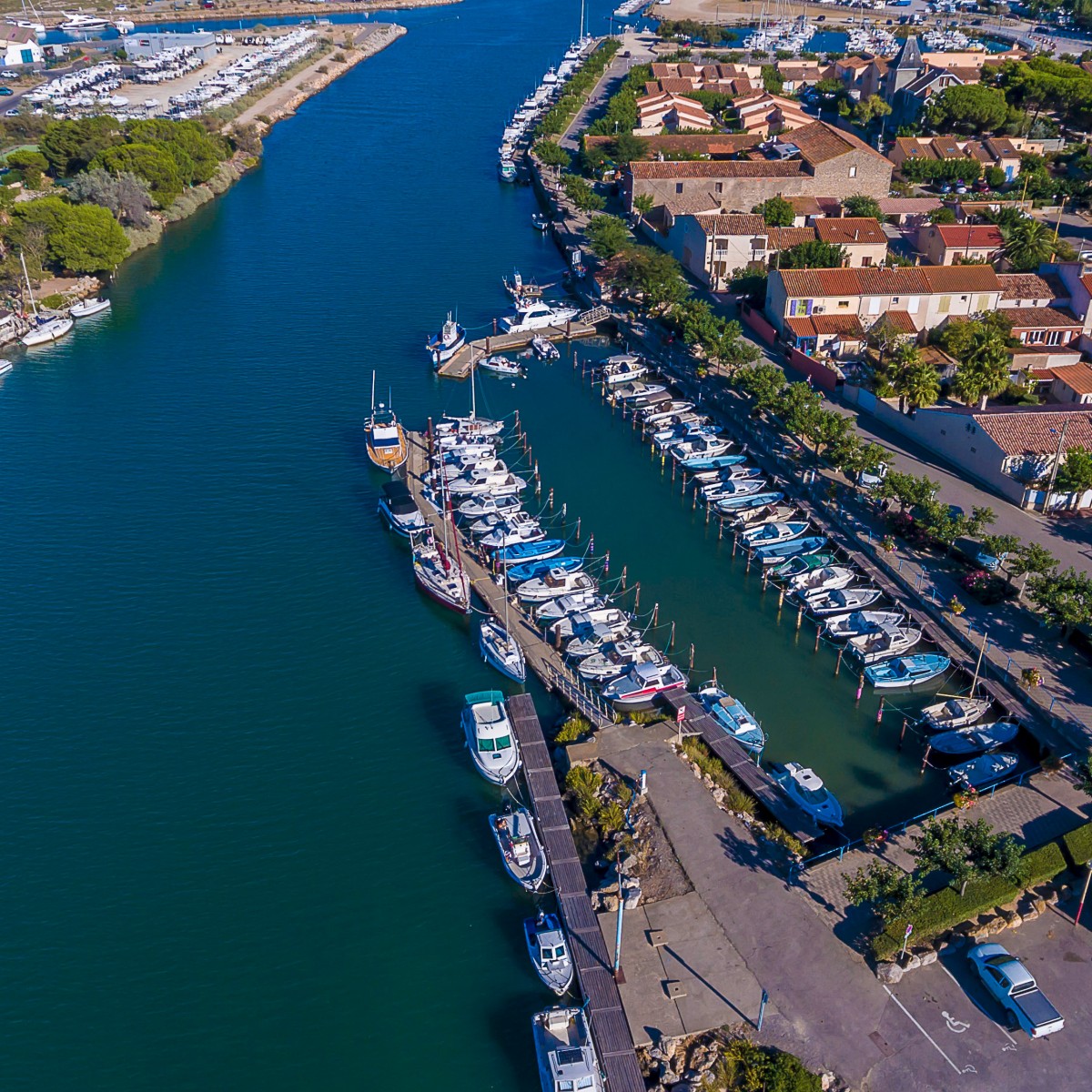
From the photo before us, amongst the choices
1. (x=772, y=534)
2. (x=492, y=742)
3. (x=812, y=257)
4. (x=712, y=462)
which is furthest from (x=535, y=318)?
(x=492, y=742)

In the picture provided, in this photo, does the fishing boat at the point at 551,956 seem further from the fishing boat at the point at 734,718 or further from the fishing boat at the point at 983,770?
the fishing boat at the point at 983,770

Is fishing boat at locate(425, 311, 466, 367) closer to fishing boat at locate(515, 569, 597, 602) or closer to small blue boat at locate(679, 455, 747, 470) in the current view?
small blue boat at locate(679, 455, 747, 470)

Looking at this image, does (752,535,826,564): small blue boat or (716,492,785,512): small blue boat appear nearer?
(752,535,826,564): small blue boat

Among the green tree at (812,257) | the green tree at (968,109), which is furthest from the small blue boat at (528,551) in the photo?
the green tree at (968,109)

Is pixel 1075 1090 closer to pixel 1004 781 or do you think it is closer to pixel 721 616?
pixel 1004 781

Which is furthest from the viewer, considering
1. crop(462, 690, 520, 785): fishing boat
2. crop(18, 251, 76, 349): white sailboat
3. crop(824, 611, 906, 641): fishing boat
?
crop(18, 251, 76, 349): white sailboat

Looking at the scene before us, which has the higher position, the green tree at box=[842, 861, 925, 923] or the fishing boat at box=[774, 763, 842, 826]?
the green tree at box=[842, 861, 925, 923]

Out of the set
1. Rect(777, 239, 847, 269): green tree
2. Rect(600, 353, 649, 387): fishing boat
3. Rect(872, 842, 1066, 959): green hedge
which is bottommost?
Rect(872, 842, 1066, 959): green hedge

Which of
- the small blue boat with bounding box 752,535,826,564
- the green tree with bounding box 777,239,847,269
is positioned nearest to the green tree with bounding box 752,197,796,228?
the green tree with bounding box 777,239,847,269
